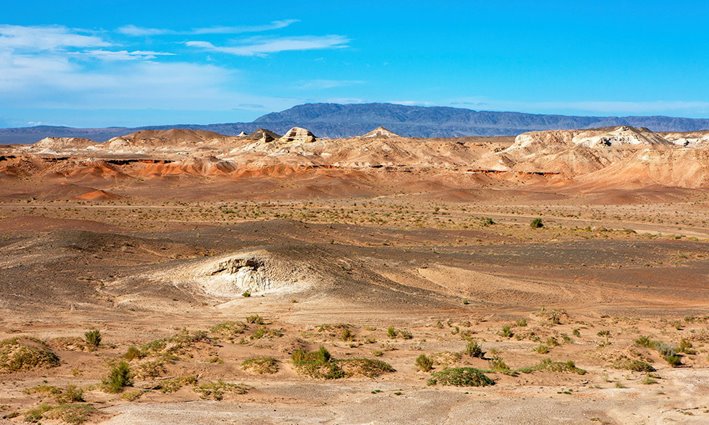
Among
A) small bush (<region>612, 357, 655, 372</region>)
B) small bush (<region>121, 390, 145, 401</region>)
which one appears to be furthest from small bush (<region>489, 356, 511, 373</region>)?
small bush (<region>121, 390, 145, 401</region>)

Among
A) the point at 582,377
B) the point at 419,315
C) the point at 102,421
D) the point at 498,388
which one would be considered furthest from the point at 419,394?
the point at 419,315

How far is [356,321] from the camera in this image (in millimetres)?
26625

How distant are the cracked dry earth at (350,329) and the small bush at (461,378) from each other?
0.43ft

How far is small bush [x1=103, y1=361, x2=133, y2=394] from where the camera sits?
687 inches

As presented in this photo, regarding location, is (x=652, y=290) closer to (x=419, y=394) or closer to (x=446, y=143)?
(x=419, y=394)

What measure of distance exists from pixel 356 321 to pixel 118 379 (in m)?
10.3

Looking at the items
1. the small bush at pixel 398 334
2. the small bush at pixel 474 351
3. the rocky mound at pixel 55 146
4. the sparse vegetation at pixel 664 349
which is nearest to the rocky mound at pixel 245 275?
the small bush at pixel 398 334

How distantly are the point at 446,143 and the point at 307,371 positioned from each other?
12789cm

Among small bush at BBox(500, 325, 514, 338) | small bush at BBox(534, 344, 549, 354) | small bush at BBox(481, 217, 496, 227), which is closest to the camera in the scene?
small bush at BBox(534, 344, 549, 354)

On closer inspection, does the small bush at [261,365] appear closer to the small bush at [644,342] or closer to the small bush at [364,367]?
the small bush at [364,367]

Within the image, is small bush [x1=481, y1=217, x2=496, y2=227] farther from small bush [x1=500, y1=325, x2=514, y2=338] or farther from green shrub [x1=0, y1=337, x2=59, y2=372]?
green shrub [x1=0, y1=337, x2=59, y2=372]

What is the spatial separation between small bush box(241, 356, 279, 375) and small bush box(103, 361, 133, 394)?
2.74 m

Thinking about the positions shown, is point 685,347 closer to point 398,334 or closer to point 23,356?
point 398,334

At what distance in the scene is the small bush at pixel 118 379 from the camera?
1744 cm
